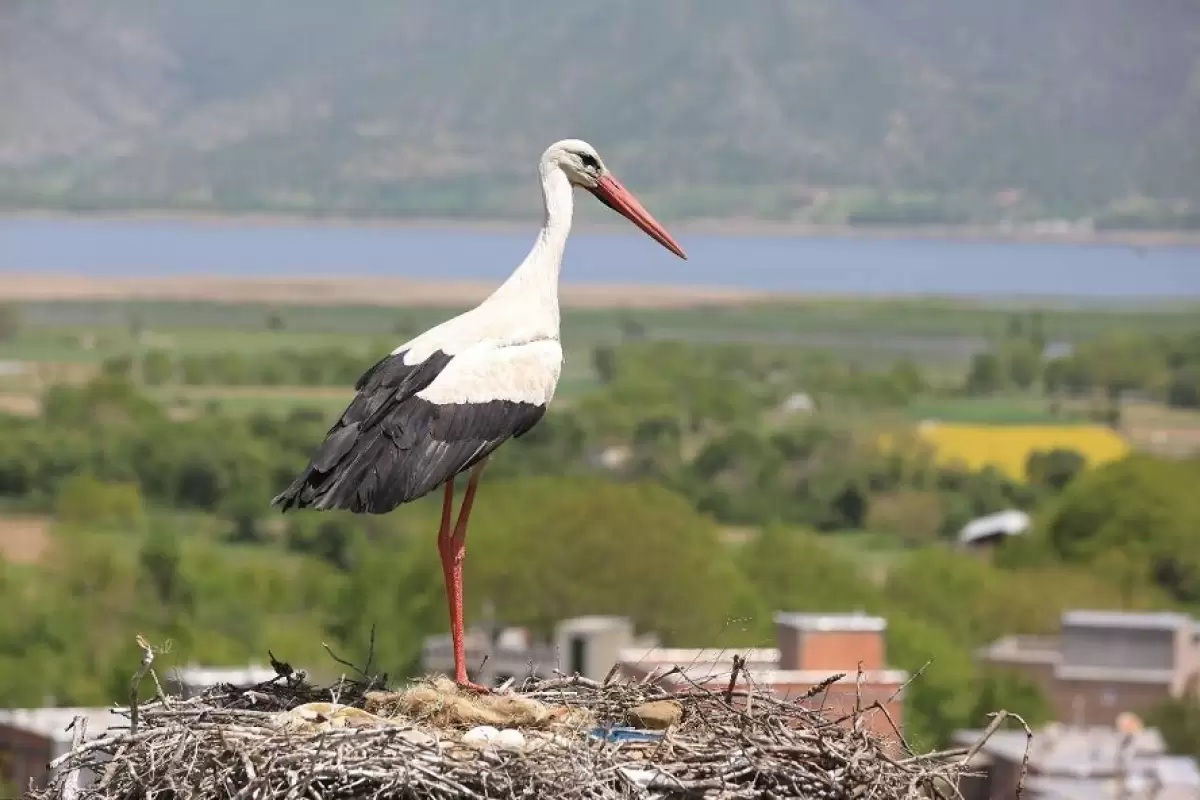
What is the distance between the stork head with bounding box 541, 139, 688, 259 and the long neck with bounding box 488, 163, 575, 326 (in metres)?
0.13

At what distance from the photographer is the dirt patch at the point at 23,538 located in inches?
4232

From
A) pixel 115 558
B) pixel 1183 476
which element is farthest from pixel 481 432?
pixel 1183 476

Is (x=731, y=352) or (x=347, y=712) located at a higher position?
(x=731, y=352)

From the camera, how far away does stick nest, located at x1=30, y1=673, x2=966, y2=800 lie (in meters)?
11.0

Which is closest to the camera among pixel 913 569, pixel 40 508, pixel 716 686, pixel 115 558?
pixel 716 686

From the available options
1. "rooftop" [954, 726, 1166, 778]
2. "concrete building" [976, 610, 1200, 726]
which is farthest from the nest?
"concrete building" [976, 610, 1200, 726]

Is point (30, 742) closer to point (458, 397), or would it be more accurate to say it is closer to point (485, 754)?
point (458, 397)

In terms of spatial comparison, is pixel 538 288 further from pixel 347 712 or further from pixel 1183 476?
pixel 1183 476

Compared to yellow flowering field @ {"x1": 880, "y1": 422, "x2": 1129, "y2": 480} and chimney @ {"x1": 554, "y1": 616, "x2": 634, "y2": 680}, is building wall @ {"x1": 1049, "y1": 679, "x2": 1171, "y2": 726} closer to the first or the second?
chimney @ {"x1": 554, "y1": 616, "x2": 634, "y2": 680}

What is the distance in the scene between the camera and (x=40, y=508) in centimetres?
12656

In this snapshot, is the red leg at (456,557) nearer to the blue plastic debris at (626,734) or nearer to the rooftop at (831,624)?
the blue plastic debris at (626,734)

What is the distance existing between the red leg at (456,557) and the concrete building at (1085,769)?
79.5 ft

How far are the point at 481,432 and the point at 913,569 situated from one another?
253 ft

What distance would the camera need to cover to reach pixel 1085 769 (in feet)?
141
